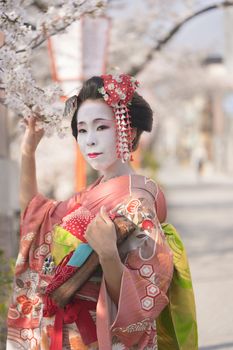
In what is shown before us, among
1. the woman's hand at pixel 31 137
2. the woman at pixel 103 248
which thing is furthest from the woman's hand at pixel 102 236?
the woman's hand at pixel 31 137

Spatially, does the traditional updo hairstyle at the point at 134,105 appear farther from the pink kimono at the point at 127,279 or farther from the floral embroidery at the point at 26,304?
the floral embroidery at the point at 26,304

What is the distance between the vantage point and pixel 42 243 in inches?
126

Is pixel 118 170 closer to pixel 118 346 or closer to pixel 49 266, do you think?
pixel 49 266

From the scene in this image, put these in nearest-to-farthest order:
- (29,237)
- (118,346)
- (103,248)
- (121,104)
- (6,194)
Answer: (103,248)
(118,346)
(121,104)
(29,237)
(6,194)

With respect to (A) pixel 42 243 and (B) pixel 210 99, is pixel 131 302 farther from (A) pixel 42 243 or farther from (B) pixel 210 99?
(B) pixel 210 99

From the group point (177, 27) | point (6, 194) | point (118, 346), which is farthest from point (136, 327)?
point (177, 27)

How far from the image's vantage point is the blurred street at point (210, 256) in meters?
6.02

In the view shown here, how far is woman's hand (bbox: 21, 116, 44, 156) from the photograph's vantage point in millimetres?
3381

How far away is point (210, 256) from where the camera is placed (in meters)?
10.2

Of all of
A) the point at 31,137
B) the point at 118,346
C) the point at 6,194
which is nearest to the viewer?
the point at 118,346

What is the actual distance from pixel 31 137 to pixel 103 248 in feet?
3.00

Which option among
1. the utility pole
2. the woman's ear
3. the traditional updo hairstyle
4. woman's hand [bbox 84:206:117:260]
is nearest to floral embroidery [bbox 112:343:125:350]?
woman's hand [bbox 84:206:117:260]

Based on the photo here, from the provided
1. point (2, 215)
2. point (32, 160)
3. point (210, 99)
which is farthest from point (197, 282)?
point (210, 99)

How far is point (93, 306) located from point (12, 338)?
536 millimetres
